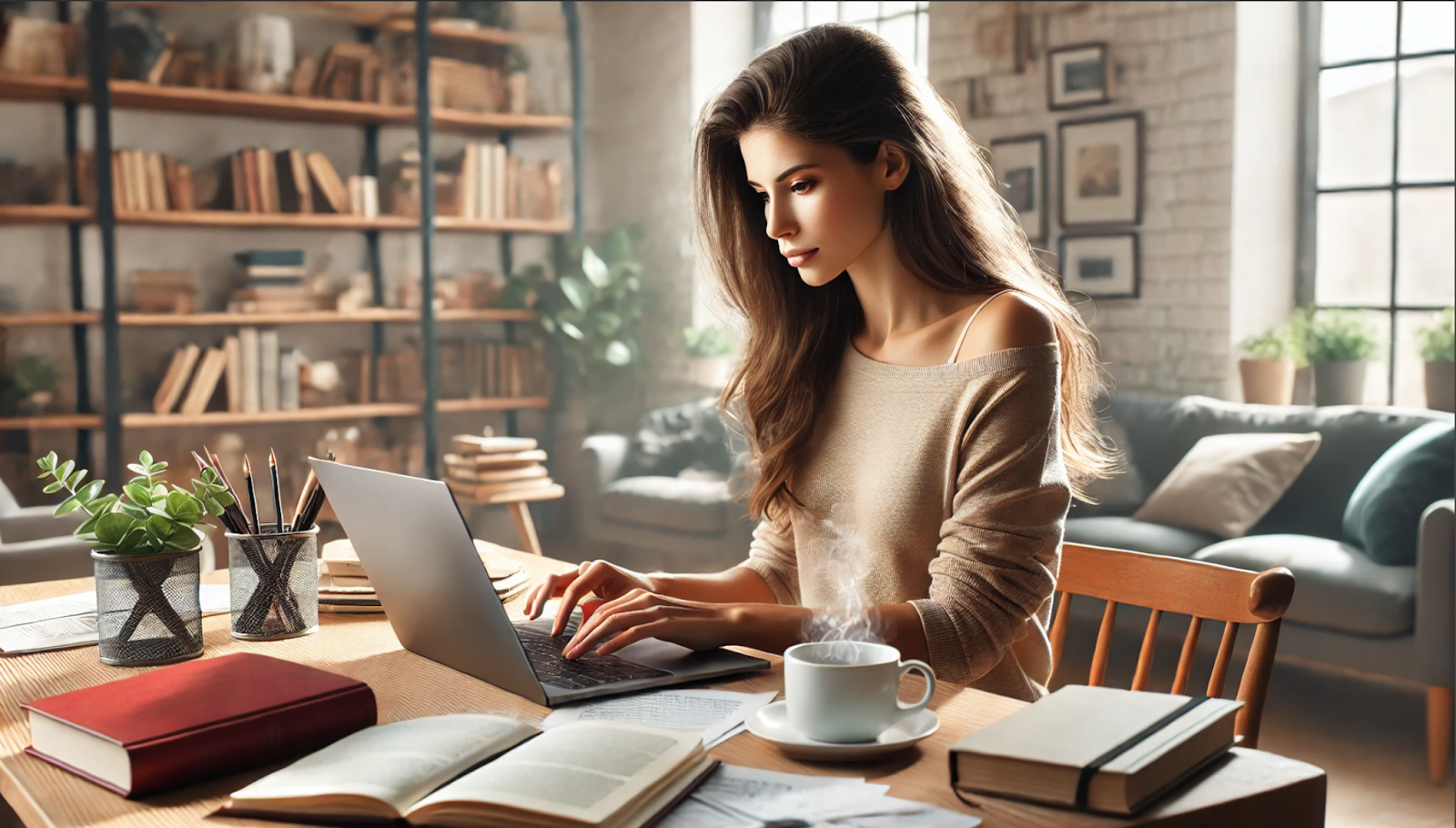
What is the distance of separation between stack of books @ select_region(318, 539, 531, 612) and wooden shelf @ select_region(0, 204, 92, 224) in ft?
12.7

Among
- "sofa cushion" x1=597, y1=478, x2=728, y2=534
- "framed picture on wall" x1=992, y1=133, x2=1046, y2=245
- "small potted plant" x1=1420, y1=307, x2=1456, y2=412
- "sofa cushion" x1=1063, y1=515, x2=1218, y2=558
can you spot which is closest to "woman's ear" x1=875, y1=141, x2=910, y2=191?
"sofa cushion" x1=1063, y1=515, x2=1218, y2=558

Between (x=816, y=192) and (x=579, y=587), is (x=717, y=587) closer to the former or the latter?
(x=579, y=587)

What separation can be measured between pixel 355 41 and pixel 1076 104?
3134 mm

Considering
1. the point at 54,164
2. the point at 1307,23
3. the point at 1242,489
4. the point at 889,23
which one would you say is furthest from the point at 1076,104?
the point at 54,164

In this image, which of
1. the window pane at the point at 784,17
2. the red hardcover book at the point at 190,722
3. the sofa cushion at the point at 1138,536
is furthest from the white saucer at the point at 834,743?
the window pane at the point at 784,17

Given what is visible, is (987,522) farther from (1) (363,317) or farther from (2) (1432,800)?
(1) (363,317)

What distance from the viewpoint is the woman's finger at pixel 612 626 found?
110 centimetres

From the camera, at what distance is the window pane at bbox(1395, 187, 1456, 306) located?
412 cm

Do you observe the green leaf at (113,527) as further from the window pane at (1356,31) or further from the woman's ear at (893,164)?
the window pane at (1356,31)

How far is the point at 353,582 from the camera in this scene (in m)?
1.44

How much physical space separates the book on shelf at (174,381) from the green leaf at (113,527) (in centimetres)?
419

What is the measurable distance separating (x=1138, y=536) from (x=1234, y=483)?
32 centimetres

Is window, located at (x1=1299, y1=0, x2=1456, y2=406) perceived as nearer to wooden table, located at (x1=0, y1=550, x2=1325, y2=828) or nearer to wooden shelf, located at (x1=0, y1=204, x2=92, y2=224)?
wooden table, located at (x1=0, y1=550, x2=1325, y2=828)

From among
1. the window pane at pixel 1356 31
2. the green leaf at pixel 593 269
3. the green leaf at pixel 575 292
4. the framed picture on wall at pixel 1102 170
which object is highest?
the window pane at pixel 1356 31
